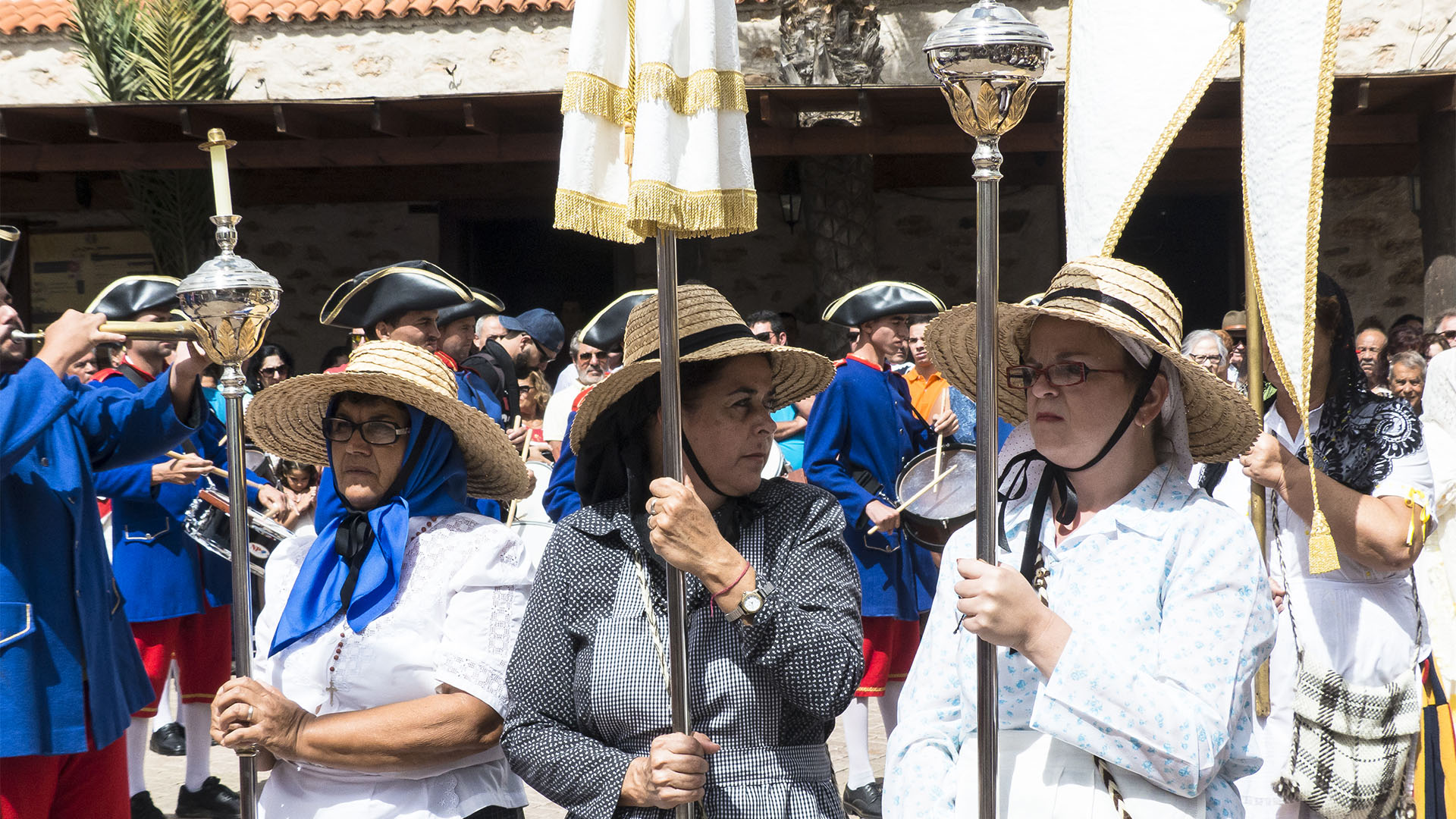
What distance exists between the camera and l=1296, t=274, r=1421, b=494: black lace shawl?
10.6 ft

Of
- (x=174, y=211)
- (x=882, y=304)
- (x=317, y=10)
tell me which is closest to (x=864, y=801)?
(x=882, y=304)

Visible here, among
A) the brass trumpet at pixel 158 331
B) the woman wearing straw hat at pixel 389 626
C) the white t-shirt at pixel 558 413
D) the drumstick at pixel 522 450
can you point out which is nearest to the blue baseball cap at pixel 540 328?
the drumstick at pixel 522 450

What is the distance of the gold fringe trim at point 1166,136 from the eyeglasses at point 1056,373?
54 cm

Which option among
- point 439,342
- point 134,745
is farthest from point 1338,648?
point 134,745

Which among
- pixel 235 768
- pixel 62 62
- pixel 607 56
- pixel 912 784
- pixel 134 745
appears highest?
pixel 62 62

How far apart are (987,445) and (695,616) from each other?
0.77 meters

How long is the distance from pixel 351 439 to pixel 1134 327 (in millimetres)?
1671

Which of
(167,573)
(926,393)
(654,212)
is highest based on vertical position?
(654,212)

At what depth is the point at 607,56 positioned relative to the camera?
2.40 meters

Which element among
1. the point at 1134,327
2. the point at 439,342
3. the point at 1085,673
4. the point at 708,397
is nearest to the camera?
the point at 1085,673

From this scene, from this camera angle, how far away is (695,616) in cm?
255

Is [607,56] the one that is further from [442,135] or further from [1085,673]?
[442,135]

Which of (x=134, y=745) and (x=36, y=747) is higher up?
(x=36, y=747)

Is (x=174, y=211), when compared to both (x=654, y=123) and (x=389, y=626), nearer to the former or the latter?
(x=389, y=626)
